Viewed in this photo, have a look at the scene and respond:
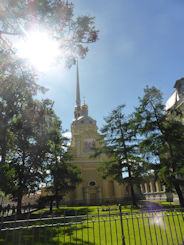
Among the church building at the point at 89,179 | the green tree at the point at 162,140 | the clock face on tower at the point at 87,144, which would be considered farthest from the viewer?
the clock face on tower at the point at 87,144

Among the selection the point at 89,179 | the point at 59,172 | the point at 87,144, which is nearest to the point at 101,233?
the point at 59,172

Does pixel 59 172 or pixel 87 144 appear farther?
pixel 87 144

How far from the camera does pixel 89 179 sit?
32531 millimetres

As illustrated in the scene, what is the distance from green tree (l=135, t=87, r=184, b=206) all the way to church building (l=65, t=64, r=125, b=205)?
44.6ft

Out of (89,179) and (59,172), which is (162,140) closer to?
(59,172)

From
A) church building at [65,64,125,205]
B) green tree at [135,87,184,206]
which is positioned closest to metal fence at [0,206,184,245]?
green tree at [135,87,184,206]

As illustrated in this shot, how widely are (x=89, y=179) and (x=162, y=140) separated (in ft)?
70.5

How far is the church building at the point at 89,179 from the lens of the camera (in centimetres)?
2995

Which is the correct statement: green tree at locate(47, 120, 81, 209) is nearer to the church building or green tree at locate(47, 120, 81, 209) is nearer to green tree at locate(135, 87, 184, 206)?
the church building

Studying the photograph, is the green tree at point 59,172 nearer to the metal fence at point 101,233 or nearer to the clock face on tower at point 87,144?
→ the metal fence at point 101,233

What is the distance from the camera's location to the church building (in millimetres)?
29948

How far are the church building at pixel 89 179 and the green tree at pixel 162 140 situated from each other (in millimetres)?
13580

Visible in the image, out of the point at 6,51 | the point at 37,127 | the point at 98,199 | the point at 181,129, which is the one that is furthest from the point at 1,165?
the point at 98,199

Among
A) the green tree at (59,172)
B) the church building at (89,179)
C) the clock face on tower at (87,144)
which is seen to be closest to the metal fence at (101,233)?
the green tree at (59,172)
